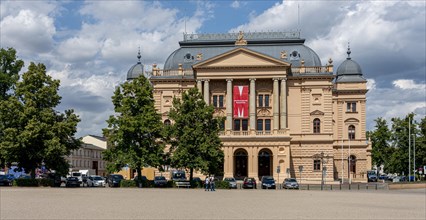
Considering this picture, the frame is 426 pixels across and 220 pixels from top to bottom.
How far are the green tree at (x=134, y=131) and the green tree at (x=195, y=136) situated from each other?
2592mm

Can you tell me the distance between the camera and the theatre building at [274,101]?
321 ft

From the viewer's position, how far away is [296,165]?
102 metres

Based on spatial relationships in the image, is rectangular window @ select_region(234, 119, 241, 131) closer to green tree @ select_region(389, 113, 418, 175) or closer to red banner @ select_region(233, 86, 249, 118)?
red banner @ select_region(233, 86, 249, 118)

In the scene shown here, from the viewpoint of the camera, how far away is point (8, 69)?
3125 inches

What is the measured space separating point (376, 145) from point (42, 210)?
383 ft

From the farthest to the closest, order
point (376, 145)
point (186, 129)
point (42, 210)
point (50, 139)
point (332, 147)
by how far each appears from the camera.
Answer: point (376, 145) → point (332, 147) → point (186, 129) → point (50, 139) → point (42, 210)

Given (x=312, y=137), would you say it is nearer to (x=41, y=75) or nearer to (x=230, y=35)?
(x=230, y=35)

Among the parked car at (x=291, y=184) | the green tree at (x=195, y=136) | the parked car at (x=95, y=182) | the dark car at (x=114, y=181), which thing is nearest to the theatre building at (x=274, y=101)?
the parked car at (x=291, y=184)

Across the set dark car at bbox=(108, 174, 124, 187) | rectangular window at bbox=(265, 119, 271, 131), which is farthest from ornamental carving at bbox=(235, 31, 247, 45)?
dark car at bbox=(108, 174, 124, 187)

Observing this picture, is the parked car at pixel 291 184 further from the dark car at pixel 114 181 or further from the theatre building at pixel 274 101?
the dark car at pixel 114 181

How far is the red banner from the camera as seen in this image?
100 meters

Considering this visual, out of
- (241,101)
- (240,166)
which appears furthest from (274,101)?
(240,166)

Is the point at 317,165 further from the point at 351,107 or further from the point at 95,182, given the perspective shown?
the point at 95,182

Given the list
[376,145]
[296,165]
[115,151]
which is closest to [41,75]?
[115,151]
